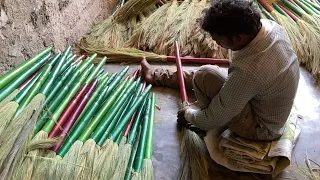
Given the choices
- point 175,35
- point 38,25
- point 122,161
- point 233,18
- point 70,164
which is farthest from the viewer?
point 175,35

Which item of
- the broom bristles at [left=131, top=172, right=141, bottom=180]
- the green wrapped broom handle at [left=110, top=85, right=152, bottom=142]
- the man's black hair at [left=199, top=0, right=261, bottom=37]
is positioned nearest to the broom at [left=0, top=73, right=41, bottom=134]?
the green wrapped broom handle at [left=110, top=85, right=152, bottom=142]

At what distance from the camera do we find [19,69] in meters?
1.85

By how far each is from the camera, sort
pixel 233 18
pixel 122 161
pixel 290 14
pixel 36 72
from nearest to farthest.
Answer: pixel 233 18 → pixel 122 161 → pixel 36 72 → pixel 290 14

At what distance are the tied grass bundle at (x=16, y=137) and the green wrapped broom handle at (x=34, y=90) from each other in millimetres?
26

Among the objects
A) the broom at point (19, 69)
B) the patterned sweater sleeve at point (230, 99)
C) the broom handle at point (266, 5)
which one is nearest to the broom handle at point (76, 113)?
the broom at point (19, 69)

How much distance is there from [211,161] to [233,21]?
0.72 m

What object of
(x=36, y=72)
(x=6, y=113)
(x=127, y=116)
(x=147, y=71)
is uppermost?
(x=36, y=72)

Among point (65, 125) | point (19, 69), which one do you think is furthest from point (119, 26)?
point (65, 125)

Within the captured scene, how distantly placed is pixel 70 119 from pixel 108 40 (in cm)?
111

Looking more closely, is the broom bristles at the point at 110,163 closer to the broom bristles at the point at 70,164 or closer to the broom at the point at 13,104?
the broom bristles at the point at 70,164

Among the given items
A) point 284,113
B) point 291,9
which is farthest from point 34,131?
point 291,9

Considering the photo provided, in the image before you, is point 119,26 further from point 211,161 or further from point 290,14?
point 211,161

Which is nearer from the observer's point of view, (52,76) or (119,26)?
(52,76)

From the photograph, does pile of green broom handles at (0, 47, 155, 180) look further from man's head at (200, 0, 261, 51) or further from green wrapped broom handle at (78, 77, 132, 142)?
man's head at (200, 0, 261, 51)
